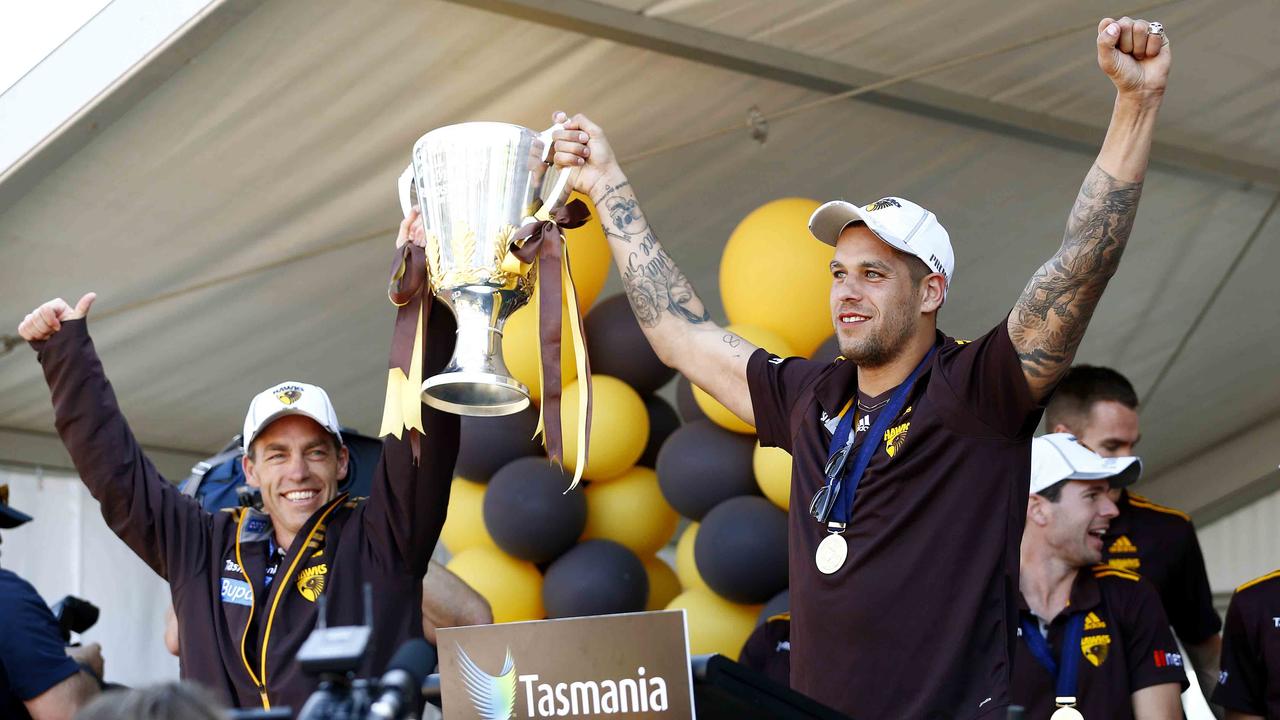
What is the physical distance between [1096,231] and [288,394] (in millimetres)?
1871

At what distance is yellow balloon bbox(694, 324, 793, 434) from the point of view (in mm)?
4781

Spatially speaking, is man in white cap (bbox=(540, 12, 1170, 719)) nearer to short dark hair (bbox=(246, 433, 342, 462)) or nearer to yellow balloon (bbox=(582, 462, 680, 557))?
short dark hair (bbox=(246, 433, 342, 462))

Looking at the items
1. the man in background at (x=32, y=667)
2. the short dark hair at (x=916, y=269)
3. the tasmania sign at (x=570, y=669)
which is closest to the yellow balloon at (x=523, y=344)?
the man in background at (x=32, y=667)

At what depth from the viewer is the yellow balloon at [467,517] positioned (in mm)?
5398

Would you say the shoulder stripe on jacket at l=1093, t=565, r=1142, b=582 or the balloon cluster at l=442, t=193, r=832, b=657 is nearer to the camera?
the shoulder stripe on jacket at l=1093, t=565, r=1142, b=582

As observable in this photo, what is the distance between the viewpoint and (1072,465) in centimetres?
388

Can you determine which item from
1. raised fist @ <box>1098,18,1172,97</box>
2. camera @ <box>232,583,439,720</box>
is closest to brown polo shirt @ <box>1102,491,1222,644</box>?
raised fist @ <box>1098,18,1172,97</box>

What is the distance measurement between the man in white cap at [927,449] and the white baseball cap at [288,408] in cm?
121

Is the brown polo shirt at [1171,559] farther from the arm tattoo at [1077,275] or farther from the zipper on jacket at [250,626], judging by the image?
the zipper on jacket at [250,626]

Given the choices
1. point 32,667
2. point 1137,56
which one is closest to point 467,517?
point 32,667

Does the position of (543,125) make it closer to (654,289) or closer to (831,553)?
(654,289)

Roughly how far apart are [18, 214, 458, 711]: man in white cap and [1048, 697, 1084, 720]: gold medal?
1.45 meters

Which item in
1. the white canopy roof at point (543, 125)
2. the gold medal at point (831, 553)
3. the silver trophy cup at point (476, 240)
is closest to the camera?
the gold medal at point (831, 553)

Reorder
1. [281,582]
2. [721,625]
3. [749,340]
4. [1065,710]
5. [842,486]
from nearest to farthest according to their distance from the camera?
[842,486] → [281,582] → [1065,710] → [749,340] → [721,625]
